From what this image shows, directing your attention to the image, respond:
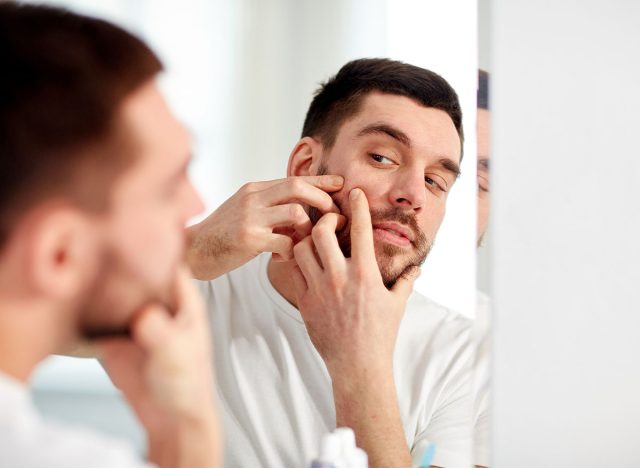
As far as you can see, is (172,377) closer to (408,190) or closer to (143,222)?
(143,222)

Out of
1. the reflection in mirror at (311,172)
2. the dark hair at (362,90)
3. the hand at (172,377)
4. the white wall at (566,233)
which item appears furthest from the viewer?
the white wall at (566,233)

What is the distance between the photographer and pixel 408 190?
910 mm

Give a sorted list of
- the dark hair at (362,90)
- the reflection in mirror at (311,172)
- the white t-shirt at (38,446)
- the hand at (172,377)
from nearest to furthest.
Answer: the white t-shirt at (38,446), the hand at (172,377), the reflection in mirror at (311,172), the dark hair at (362,90)

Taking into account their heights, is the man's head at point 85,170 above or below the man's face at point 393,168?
above

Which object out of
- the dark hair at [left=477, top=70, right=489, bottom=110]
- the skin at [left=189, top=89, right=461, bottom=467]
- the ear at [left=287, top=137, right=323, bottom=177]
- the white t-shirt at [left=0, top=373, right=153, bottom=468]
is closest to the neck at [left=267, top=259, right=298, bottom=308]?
the skin at [left=189, top=89, right=461, bottom=467]

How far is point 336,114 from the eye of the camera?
0.92 m

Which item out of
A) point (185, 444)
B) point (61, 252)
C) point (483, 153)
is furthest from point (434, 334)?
point (61, 252)

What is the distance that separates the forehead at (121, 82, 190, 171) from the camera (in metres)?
0.54

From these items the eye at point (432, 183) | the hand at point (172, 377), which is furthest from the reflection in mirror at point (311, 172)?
the hand at point (172, 377)

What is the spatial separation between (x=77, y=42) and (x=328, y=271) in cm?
41

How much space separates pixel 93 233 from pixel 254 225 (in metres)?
0.33

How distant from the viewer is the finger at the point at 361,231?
2.89 ft

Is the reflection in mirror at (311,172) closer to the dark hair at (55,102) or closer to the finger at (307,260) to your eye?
the finger at (307,260)

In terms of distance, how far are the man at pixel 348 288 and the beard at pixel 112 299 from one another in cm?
26
